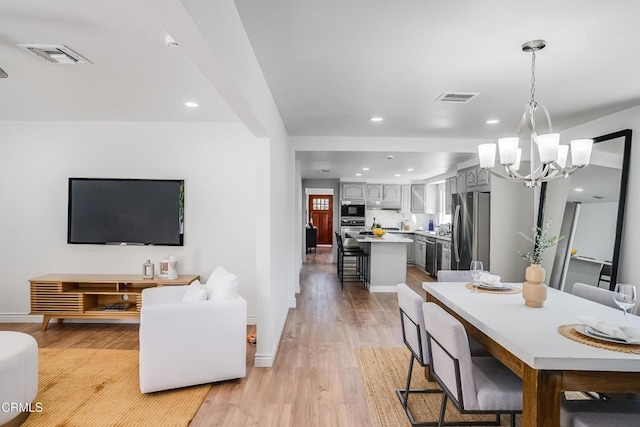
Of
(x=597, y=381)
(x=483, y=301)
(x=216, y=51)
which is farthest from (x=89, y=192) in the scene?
(x=597, y=381)

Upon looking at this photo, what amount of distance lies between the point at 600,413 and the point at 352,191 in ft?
27.4

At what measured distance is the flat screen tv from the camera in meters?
4.41

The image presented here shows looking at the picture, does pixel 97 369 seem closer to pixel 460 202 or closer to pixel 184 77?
pixel 184 77

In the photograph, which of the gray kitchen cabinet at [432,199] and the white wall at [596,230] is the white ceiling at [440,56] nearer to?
the white wall at [596,230]

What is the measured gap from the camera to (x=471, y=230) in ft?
18.9

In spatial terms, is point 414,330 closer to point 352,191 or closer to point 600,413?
point 600,413

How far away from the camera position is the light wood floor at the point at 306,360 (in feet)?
8.20

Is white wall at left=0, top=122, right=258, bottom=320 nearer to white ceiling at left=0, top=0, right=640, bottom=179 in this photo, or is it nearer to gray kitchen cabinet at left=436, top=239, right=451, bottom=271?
white ceiling at left=0, top=0, right=640, bottom=179

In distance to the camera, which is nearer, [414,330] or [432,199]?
[414,330]

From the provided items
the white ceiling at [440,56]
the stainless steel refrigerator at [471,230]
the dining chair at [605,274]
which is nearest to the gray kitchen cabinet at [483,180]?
the stainless steel refrigerator at [471,230]

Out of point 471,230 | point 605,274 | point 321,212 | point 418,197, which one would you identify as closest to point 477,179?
point 471,230

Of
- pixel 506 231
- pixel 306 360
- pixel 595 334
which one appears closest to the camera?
pixel 595 334

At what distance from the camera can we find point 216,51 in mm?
1575

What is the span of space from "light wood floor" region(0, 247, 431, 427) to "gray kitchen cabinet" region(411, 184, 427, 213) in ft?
13.8
